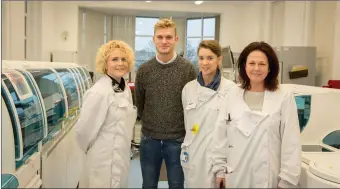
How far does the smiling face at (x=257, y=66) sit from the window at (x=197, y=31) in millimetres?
8240

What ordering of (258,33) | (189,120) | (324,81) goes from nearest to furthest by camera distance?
(189,120) < (324,81) < (258,33)

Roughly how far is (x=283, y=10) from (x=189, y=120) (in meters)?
6.62

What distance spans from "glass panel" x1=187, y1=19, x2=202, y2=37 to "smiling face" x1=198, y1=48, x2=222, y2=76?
8.32m

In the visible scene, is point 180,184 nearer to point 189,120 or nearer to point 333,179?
point 189,120

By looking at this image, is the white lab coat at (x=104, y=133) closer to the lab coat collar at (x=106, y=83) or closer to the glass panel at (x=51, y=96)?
the lab coat collar at (x=106, y=83)

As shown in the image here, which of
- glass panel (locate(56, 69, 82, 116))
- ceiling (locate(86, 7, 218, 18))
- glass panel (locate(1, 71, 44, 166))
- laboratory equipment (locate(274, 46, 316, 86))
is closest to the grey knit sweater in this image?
glass panel (locate(1, 71, 44, 166))

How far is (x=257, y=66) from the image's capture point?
1.67 meters

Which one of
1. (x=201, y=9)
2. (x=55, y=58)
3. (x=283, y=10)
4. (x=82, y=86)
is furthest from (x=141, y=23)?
(x=82, y=86)

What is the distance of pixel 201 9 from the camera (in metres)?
9.01

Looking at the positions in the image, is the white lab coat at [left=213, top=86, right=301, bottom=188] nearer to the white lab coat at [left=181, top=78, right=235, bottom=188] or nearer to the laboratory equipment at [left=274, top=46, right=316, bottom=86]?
the white lab coat at [left=181, top=78, right=235, bottom=188]

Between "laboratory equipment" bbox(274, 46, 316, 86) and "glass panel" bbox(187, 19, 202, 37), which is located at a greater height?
"glass panel" bbox(187, 19, 202, 37)

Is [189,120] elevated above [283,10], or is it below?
below

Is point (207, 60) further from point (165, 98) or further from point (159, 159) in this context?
point (159, 159)

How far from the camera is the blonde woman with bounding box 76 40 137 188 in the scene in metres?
1.82
